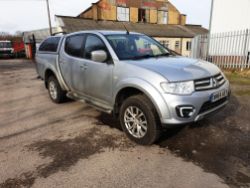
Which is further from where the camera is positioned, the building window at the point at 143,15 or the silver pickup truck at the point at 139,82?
the building window at the point at 143,15

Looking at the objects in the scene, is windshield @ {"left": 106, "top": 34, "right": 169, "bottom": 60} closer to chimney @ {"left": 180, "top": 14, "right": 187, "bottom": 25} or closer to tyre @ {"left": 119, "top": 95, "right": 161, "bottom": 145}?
tyre @ {"left": 119, "top": 95, "right": 161, "bottom": 145}

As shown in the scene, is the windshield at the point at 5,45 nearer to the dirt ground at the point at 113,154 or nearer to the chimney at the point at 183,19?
the chimney at the point at 183,19

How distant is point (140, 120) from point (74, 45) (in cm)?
260

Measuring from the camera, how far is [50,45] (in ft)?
20.3

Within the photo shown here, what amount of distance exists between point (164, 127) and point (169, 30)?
1224 inches

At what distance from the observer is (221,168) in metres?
2.99

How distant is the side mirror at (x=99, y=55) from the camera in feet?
12.8

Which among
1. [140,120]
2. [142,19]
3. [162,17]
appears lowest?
[140,120]

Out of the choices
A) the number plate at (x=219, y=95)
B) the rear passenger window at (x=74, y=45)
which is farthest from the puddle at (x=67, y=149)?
the rear passenger window at (x=74, y=45)

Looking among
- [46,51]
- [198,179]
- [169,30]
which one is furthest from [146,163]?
[169,30]

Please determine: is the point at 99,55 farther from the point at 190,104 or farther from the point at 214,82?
the point at 214,82

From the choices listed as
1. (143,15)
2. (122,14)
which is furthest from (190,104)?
(143,15)

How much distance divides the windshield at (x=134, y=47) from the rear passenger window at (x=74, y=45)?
0.84 metres

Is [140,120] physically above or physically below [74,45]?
below
